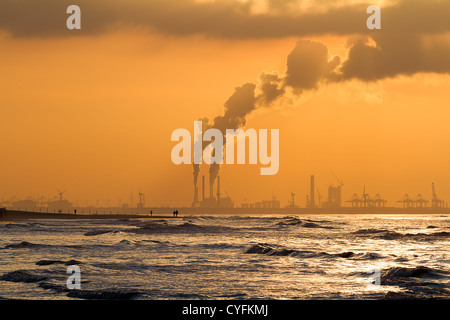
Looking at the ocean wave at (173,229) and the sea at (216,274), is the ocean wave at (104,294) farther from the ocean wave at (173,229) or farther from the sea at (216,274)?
the ocean wave at (173,229)

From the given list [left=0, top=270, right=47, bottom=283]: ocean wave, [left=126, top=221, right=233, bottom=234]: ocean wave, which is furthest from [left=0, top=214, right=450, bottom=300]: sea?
[left=126, top=221, right=233, bottom=234]: ocean wave

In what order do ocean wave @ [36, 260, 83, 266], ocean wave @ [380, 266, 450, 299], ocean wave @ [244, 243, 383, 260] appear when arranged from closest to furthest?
1. ocean wave @ [380, 266, 450, 299]
2. ocean wave @ [36, 260, 83, 266]
3. ocean wave @ [244, 243, 383, 260]

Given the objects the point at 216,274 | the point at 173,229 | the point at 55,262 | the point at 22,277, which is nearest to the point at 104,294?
the point at 22,277

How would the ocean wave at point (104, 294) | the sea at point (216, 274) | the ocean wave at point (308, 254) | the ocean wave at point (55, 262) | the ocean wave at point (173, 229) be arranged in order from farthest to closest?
the ocean wave at point (173, 229)
the ocean wave at point (308, 254)
the ocean wave at point (55, 262)
the sea at point (216, 274)
the ocean wave at point (104, 294)

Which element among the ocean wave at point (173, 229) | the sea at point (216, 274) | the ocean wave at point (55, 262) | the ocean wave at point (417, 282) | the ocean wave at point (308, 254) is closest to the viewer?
the ocean wave at point (417, 282)

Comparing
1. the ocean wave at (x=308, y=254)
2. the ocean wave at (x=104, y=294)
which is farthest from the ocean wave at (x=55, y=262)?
the ocean wave at (x=308, y=254)

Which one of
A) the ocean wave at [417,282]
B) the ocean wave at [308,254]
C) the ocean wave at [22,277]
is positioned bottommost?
the ocean wave at [308,254]

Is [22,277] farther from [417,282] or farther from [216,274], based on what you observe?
[417,282]

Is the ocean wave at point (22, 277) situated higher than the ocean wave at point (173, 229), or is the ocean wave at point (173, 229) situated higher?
the ocean wave at point (22, 277)

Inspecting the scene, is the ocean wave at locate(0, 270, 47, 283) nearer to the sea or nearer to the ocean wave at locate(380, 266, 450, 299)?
the sea

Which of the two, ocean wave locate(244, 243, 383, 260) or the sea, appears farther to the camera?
ocean wave locate(244, 243, 383, 260)
